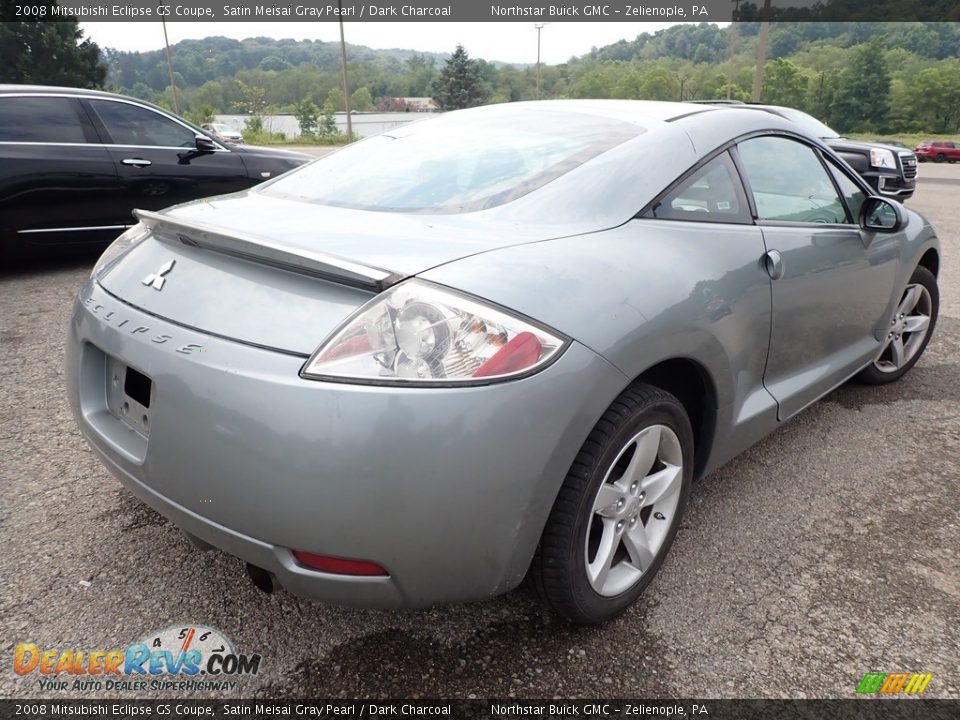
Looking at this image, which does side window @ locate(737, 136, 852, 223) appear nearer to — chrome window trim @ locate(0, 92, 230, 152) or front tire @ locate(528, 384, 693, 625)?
front tire @ locate(528, 384, 693, 625)

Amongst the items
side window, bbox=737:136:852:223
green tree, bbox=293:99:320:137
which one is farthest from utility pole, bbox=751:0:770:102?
green tree, bbox=293:99:320:137

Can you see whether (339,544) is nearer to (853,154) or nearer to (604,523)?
(604,523)

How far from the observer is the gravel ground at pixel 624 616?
1.65 metres

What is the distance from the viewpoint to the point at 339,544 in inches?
53.5

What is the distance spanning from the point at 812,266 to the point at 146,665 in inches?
92.1

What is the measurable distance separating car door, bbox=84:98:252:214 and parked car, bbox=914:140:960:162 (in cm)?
4258

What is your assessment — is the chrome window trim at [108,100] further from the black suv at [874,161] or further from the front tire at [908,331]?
the black suv at [874,161]

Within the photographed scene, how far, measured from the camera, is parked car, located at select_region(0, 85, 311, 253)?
16.4 feet

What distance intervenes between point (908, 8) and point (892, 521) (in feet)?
284

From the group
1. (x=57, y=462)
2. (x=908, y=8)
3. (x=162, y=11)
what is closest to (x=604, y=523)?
(x=57, y=462)

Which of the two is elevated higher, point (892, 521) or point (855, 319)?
point (855, 319)

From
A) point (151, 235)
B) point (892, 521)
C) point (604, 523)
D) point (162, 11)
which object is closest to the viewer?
point (604, 523)

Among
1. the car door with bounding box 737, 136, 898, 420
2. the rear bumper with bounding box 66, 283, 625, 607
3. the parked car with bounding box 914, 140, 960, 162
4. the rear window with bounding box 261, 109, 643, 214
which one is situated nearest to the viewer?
the rear bumper with bounding box 66, 283, 625, 607

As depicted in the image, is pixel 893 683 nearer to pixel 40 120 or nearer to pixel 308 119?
pixel 40 120
